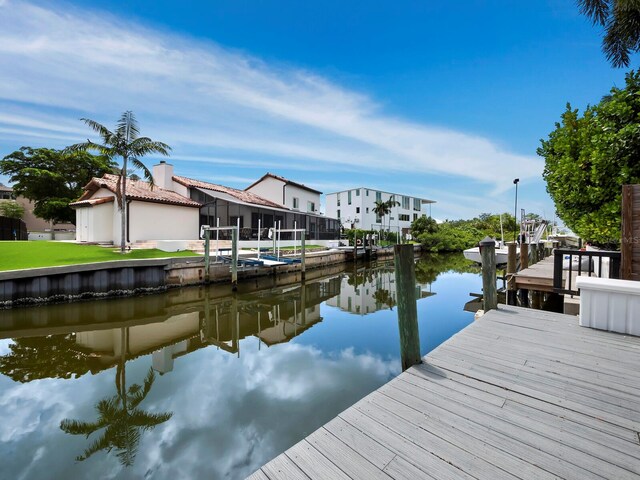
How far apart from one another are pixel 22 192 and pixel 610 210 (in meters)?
45.2

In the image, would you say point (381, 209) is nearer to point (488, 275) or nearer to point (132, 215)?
point (132, 215)

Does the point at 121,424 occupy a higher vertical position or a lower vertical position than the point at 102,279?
lower

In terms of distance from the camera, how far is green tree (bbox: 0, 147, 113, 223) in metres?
29.4

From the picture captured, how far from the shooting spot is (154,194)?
20.3m

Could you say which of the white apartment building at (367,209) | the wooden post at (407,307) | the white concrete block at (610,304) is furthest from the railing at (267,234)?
the white concrete block at (610,304)

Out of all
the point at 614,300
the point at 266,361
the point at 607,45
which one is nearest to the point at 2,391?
the point at 266,361

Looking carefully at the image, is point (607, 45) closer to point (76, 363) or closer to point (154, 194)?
point (76, 363)

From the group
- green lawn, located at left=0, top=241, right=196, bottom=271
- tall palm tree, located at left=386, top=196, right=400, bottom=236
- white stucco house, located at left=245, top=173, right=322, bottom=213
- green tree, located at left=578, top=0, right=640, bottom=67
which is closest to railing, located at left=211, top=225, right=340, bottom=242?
white stucco house, located at left=245, top=173, right=322, bottom=213

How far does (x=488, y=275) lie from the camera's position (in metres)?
5.50

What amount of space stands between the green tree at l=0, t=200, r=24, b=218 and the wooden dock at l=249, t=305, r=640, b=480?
48475mm

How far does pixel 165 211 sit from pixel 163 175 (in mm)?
5784

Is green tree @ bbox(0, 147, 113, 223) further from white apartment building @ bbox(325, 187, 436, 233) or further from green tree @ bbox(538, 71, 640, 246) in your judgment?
green tree @ bbox(538, 71, 640, 246)

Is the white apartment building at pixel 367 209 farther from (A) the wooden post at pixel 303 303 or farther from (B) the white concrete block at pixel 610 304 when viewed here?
(B) the white concrete block at pixel 610 304

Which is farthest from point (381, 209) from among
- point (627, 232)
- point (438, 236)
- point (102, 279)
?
point (627, 232)
